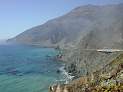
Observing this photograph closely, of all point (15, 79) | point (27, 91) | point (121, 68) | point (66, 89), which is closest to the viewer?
point (66, 89)

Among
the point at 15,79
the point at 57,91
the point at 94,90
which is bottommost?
the point at 15,79

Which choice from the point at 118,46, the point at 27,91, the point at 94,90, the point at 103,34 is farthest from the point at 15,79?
the point at 103,34

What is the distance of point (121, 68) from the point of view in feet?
93.8

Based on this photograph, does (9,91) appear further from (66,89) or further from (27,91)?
(66,89)

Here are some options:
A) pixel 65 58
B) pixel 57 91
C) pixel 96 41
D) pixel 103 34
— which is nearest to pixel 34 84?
pixel 57 91

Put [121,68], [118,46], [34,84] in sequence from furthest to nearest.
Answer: [118,46], [34,84], [121,68]

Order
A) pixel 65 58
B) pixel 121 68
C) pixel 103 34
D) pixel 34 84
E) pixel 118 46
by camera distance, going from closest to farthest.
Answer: pixel 121 68, pixel 34 84, pixel 65 58, pixel 118 46, pixel 103 34

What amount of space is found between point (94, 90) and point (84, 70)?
60.0 metres

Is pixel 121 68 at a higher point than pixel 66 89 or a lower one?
higher

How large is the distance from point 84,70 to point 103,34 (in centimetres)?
10479

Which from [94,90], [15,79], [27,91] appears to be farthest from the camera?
[15,79]

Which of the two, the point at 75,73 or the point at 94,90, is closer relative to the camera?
the point at 94,90

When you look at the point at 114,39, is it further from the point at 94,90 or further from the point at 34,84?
the point at 94,90

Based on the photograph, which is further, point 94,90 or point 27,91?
point 27,91
